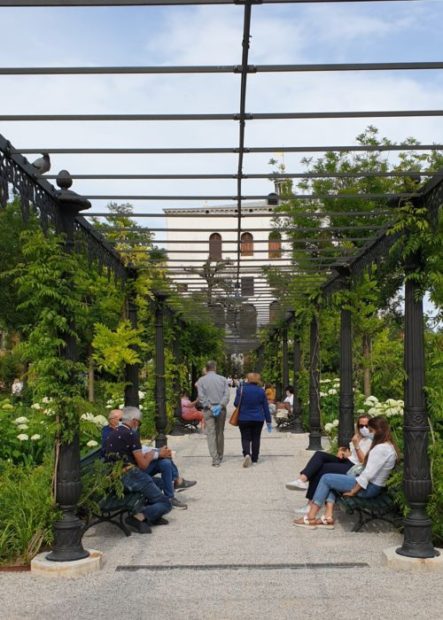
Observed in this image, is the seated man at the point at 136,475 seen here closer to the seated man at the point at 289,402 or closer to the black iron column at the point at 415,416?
the black iron column at the point at 415,416

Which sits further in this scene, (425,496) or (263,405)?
(263,405)

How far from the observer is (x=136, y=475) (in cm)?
757

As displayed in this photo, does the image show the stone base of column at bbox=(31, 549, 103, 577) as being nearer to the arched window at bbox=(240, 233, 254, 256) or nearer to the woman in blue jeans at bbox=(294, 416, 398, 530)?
the woman in blue jeans at bbox=(294, 416, 398, 530)

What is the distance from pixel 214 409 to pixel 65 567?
6.65 metres

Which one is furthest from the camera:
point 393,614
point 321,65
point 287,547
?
point 287,547

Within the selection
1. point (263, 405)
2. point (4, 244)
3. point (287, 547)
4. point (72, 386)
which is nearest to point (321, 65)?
point (72, 386)

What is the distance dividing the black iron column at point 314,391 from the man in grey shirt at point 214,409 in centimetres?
202

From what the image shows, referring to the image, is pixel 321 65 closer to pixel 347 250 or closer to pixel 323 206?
A: pixel 347 250

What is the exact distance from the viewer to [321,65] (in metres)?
4.59

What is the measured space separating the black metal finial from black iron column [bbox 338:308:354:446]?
5.41 meters

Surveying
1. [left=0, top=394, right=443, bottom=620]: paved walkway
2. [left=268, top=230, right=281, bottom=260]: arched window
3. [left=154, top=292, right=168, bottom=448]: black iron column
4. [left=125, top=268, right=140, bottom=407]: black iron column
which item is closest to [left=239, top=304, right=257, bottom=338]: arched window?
[left=154, top=292, right=168, bottom=448]: black iron column

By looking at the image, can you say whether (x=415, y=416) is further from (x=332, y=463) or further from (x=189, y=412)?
(x=189, y=412)

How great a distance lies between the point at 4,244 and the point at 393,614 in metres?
22.8

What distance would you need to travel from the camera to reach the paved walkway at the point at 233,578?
5055 millimetres
